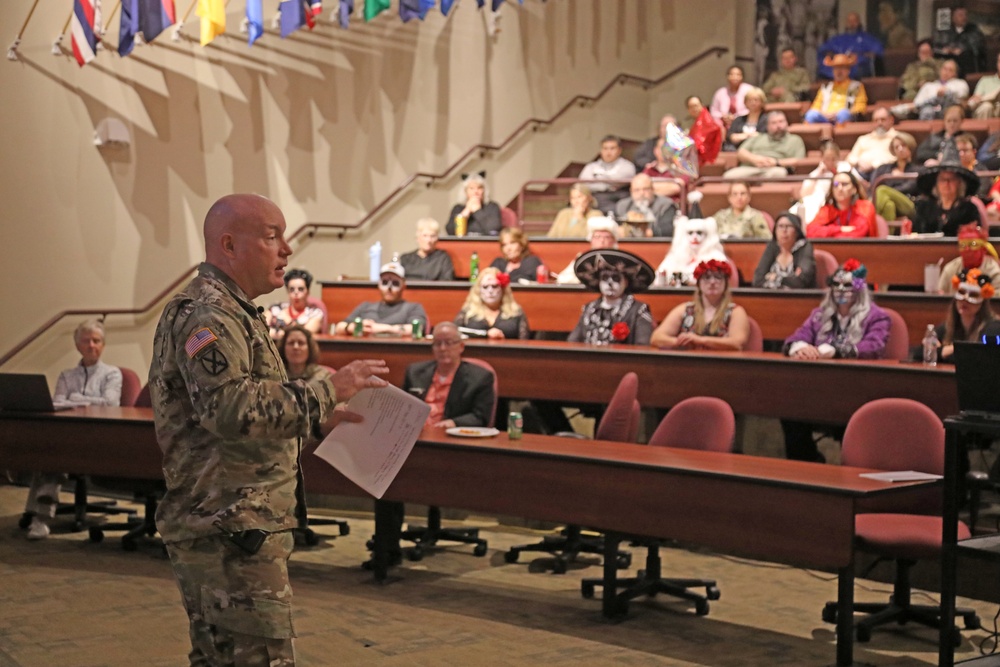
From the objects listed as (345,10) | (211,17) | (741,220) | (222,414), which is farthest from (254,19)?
(222,414)

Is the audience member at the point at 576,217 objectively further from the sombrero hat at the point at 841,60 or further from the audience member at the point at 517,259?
the sombrero hat at the point at 841,60

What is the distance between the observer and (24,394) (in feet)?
20.1

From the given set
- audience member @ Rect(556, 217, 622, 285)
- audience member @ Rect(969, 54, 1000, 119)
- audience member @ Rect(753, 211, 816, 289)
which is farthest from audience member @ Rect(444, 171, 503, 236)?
audience member @ Rect(969, 54, 1000, 119)

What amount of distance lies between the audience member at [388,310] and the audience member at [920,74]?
6.88m

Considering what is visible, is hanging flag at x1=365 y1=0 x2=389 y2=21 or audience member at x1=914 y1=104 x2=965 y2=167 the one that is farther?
audience member at x1=914 y1=104 x2=965 y2=167

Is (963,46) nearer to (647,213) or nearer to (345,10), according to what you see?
(647,213)

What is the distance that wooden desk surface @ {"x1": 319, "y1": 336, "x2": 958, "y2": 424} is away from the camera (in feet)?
19.0

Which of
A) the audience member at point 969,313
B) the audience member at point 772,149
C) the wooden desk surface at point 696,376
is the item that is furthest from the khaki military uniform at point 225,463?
A: the audience member at point 772,149

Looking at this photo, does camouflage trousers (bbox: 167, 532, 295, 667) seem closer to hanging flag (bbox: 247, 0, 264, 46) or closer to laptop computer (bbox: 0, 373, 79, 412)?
laptop computer (bbox: 0, 373, 79, 412)

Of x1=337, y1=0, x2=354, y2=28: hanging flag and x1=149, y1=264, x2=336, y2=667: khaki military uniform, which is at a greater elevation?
x1=337, y1=0, x2=354, y2=28: hanging flag

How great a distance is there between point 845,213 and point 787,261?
1024 millimetres

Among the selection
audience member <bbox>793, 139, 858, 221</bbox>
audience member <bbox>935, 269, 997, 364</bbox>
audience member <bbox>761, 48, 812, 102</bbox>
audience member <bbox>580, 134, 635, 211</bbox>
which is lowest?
audience member <bbox>935, 269, 997, 364</bbox>

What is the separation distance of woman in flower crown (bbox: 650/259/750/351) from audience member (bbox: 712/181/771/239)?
6.60ft

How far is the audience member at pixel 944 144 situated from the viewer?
9.99 m
